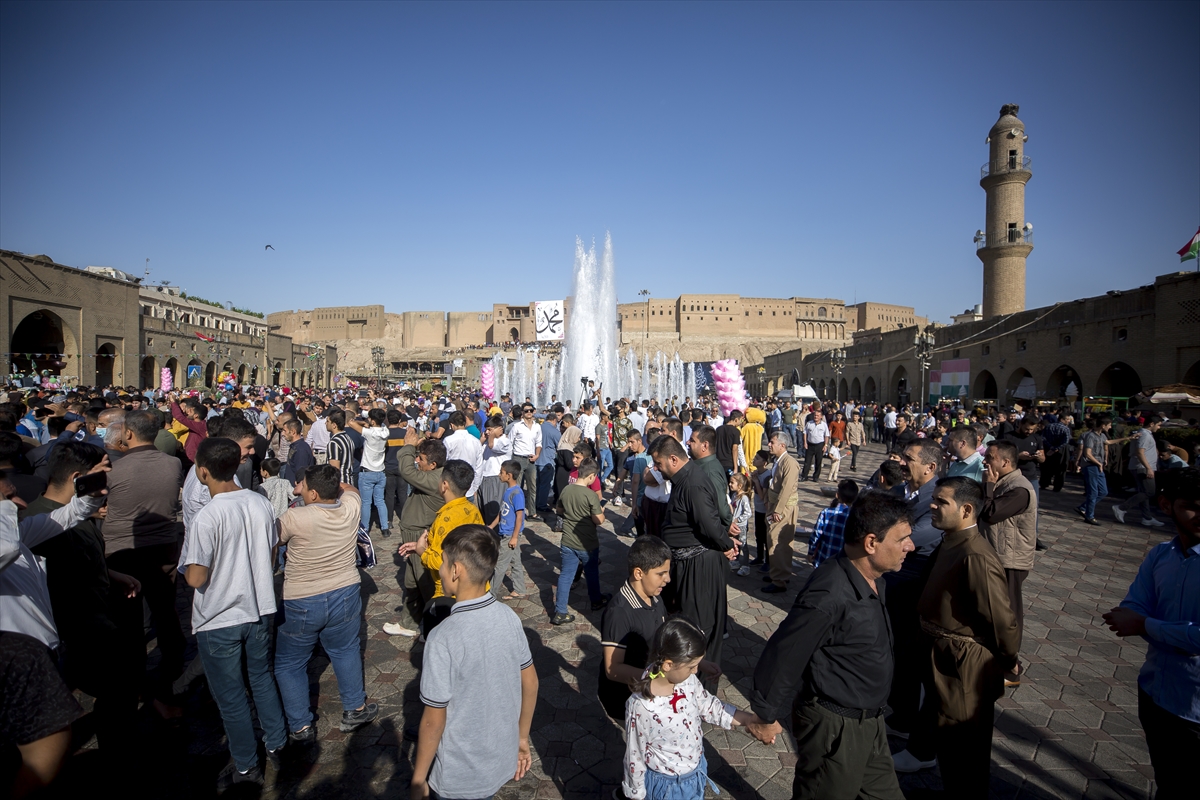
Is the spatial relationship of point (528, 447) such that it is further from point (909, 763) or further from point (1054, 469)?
point (1054, 469)

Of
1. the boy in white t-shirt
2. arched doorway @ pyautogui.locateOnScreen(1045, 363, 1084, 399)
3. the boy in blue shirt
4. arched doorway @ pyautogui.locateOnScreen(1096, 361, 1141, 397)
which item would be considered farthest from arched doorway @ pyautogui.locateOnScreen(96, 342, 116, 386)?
arched doorway @ pyautogui.locateOnScreen(1096, 361, 1141, 397)

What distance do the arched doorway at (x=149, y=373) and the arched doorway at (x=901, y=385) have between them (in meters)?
42.9

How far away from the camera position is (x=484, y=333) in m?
86.5

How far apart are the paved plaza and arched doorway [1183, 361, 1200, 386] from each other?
63.0 feet

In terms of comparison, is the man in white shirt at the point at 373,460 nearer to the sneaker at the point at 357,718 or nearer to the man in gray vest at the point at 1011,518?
the sneaker at the point at 357,718

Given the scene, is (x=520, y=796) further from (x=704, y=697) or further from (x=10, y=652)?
(x=10, y=652)

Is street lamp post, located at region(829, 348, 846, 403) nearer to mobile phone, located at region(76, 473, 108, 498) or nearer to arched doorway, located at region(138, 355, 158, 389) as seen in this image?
mobile phone, located at region(76, 473, 108, 498)

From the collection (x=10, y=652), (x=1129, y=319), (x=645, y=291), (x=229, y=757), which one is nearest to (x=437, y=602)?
(x=229, y=757)

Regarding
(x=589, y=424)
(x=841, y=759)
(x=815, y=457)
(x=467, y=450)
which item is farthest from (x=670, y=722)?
(x=815, y=457)

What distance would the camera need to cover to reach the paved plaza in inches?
116

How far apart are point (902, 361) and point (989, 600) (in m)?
34.5

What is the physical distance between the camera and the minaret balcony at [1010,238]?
3038 cm

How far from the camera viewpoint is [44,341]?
28.8 meters

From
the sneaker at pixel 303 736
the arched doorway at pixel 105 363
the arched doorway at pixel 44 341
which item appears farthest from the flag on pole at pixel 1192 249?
the arched doorway at pixel 105 363
